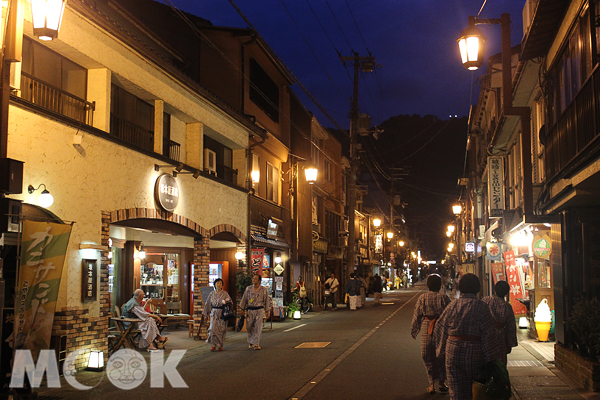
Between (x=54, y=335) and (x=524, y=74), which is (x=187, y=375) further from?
(x=524, y=74)

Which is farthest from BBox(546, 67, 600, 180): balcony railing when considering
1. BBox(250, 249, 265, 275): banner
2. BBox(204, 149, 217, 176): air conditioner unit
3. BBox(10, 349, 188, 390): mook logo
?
BBox(250, 249, 265, 275): banner

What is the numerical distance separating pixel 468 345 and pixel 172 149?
12.8 metres

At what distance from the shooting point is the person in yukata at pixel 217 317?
1541 cm

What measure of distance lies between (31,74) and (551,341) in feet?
45.3

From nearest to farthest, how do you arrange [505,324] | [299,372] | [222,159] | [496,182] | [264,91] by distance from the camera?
1. [505,324]
2. [299,372]
3. [222,159]
4. [496,182]
5. [264,91]

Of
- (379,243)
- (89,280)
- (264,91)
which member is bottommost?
(89,280)

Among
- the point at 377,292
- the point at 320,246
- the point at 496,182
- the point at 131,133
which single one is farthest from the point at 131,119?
the point at 377,292

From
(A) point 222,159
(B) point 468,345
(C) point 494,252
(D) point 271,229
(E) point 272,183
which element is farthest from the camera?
(E) point 272,183

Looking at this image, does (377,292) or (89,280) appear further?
(377,292)

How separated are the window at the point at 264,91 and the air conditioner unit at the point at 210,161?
5.12 m

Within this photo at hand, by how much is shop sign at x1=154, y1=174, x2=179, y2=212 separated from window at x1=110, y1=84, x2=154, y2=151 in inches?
38.1

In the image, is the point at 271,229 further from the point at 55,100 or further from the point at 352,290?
the point at 55,100

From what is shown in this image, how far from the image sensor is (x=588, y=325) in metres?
9.62

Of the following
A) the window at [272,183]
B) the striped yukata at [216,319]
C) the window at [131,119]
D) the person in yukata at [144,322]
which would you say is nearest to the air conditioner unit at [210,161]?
the window at [131,119]
